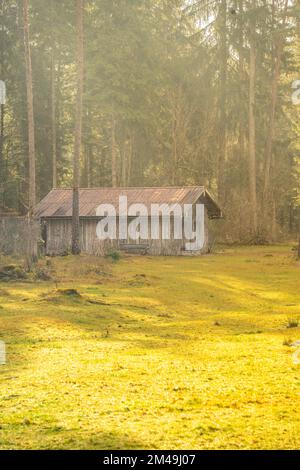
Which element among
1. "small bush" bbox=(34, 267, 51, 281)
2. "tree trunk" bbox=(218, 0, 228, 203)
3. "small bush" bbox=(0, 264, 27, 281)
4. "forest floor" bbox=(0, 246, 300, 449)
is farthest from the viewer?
"tree trunk" bbox=(218, 0, 228, 203)

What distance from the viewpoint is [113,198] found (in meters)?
42.4

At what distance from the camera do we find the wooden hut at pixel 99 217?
40781 millimetres

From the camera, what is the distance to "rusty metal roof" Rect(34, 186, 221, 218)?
41188 millimetres

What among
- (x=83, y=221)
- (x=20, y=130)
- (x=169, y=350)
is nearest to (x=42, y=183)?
(x=20, y=130)

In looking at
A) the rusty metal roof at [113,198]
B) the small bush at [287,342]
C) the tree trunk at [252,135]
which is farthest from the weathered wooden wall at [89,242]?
the small bush at [287,342]

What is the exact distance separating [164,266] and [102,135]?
31140mm

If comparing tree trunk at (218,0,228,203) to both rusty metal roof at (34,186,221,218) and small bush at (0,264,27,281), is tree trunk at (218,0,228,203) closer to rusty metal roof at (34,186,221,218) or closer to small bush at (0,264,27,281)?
rusty metal roof at (34,186,221,218)

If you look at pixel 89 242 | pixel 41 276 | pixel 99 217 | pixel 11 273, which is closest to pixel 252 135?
pixel 99 217

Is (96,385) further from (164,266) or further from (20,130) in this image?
(20,130)

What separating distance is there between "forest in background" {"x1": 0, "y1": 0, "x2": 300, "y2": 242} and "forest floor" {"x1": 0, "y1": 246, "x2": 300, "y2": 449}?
106 ft

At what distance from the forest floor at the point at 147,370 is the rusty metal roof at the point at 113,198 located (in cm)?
1982

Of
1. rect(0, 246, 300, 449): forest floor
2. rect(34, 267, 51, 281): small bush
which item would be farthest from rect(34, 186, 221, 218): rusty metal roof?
rect(0, 246, 300, 449): forest floor

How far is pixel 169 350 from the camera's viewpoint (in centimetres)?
1099

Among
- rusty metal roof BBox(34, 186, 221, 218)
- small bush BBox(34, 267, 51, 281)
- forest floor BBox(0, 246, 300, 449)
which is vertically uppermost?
rusty metal roof BBox(34, 186, 221, 218)
